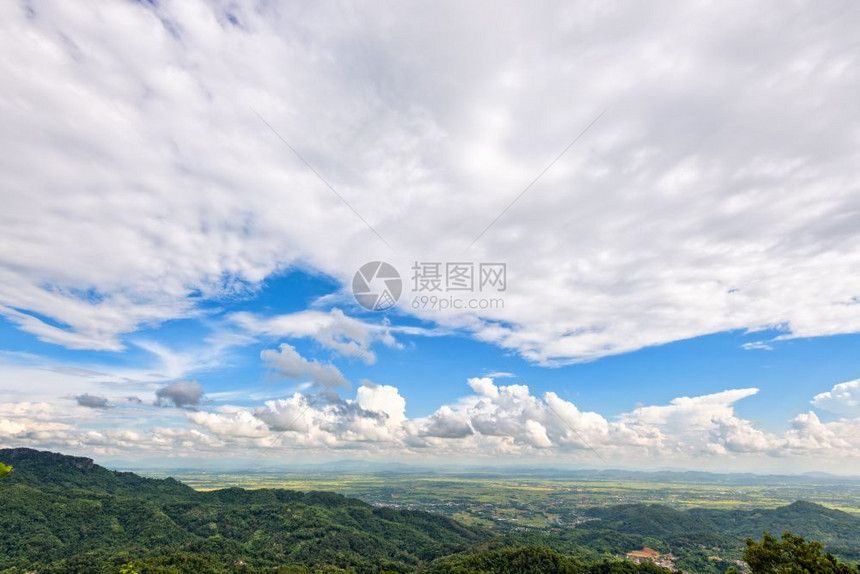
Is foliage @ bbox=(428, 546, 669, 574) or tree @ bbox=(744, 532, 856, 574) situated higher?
tree @ bbox=(744, 532, 856, 574)

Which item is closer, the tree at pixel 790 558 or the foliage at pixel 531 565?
the tree at pixel 790 558

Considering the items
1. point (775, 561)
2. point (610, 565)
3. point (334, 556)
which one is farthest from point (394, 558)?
point (775, 561)

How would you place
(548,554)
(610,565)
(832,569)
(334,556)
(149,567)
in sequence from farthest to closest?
(334,556) → (548,554) → (610,565) → (149,567) → (832,569)

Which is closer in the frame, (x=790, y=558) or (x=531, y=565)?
(x=790, y=558)

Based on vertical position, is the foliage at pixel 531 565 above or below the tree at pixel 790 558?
below

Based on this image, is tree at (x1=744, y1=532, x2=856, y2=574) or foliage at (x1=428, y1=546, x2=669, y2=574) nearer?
tree at (x1=744, y1=532, x2=856, y2=574)

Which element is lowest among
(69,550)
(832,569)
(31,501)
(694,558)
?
(694,558)

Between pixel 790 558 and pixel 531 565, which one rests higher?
pixel 790 558

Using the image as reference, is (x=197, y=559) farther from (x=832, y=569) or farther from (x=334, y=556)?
(x=832, y=569)
